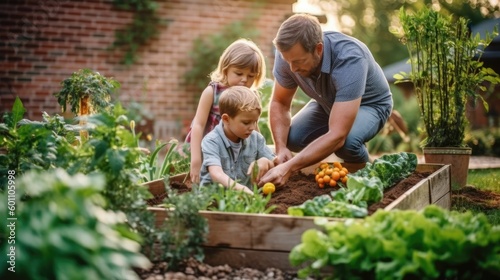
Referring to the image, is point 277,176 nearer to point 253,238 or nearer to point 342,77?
point 342,77

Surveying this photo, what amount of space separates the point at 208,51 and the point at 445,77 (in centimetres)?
502

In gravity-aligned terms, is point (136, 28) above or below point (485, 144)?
above

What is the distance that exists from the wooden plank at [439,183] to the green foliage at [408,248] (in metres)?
1.47

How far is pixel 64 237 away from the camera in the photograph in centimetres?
168

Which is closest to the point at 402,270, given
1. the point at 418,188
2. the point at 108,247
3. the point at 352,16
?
the point at 108,247

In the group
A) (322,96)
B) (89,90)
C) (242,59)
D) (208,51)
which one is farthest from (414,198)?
(208,51)

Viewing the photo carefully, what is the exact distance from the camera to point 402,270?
2135 millimetres

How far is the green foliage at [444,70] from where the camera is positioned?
5.25m

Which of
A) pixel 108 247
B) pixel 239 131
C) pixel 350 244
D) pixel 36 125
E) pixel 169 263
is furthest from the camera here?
pixel 239 131

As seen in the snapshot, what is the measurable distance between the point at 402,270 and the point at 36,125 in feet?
6.97

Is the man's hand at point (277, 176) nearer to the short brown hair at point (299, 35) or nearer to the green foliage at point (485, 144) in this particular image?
the short brown hair at point (299, 35)

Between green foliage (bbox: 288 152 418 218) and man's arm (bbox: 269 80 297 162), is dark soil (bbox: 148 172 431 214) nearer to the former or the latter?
green foliage (bbox: 288 152 418 218)

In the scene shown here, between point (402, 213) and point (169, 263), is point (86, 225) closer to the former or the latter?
point (169, 263)

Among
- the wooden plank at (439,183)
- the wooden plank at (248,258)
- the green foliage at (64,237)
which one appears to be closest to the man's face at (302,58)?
the wooden plank at (439,183)
